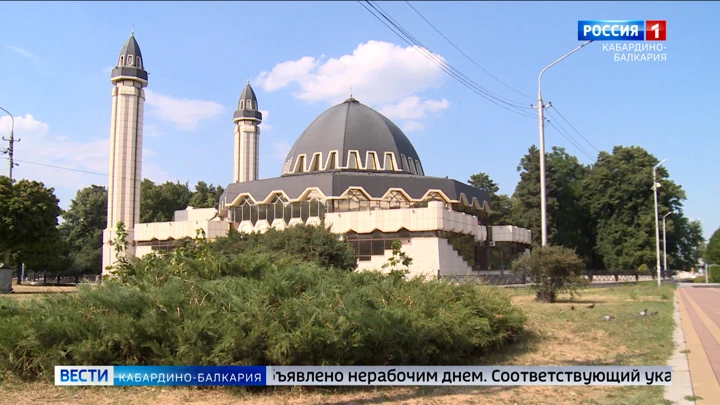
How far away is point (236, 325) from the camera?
23.4ft

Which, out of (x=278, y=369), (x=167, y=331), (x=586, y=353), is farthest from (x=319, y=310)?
(x=586, y=353)

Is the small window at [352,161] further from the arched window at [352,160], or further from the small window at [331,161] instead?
the small window at [331,161]

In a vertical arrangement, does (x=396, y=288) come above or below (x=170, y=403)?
above

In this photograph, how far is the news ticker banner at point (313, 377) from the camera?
23.0 feet

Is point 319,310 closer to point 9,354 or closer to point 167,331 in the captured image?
point 167,331

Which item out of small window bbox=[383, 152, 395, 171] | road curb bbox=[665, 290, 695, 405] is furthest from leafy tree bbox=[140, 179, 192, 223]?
road curb bbox=[665, 290, 695, 405]

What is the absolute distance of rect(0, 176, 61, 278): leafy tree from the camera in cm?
3154

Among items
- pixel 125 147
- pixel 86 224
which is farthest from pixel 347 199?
pixel 86 224

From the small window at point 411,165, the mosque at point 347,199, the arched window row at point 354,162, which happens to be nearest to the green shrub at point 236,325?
the mosque at point 347,199

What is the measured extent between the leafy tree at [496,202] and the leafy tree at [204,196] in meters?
30.4

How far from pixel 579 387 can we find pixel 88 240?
59776 millimetres

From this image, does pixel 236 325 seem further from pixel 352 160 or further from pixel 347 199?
pixel 352 160

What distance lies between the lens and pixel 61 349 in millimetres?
7375

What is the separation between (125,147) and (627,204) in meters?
44.5
